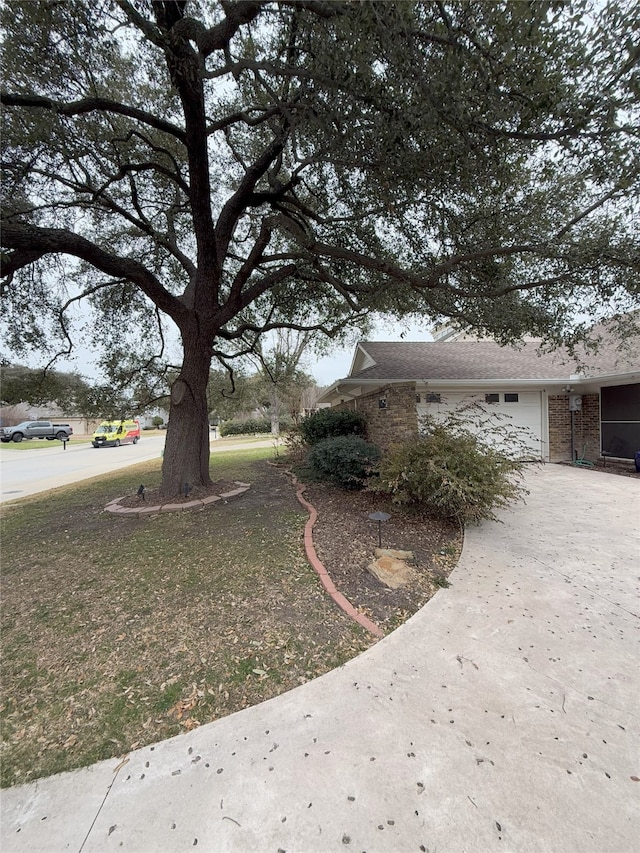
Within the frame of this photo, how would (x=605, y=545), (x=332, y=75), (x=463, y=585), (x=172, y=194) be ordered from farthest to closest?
(x=172, y=194)
(x=605, y=545)
(x=463, y=585)
(x=332, y=75)

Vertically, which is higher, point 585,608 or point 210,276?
point 210,276

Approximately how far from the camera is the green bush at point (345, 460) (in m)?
6.53

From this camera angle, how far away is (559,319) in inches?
237

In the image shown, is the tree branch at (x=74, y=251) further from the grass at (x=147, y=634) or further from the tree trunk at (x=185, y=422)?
the grass at (x=147, y=634)

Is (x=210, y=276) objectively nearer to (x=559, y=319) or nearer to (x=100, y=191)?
(x=100, y=191)

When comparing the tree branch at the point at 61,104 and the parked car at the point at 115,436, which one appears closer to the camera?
the tree branch at the point at 61,104

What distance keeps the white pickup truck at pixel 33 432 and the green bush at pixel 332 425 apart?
2719cm

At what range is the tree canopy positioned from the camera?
2.90m

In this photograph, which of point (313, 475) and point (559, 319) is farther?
point (313, 475)

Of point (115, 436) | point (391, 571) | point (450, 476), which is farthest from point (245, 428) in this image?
point (391, 571)

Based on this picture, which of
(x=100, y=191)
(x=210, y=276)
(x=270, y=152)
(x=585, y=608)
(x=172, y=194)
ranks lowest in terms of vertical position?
(x=585, y=608)

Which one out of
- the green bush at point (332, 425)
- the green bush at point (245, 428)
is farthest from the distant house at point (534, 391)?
the green bush at point (245, 428)

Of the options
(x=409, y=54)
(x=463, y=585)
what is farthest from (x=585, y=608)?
(x=409, y=54)

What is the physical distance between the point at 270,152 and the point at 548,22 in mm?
3923
